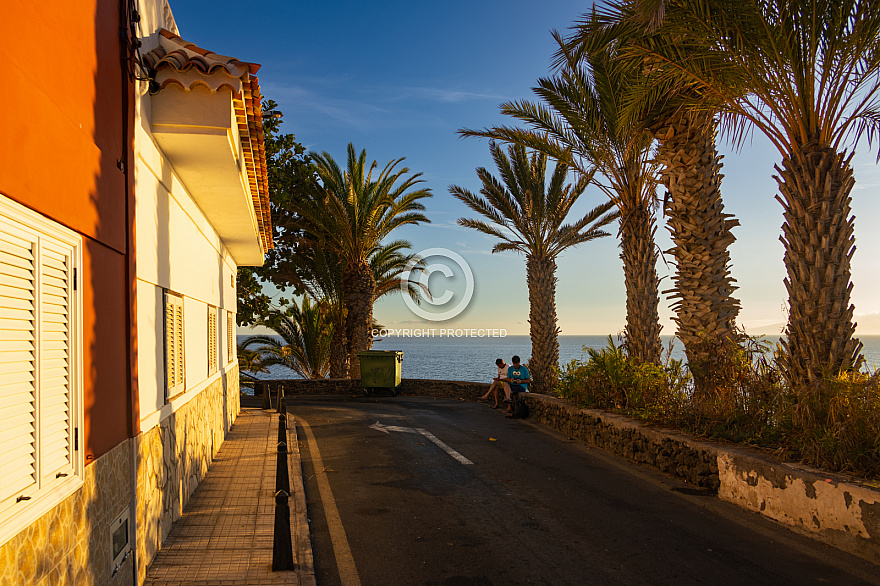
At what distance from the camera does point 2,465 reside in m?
2.89

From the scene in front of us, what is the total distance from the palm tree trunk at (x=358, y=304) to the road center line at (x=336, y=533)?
1551cm

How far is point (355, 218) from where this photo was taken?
80.8 ft

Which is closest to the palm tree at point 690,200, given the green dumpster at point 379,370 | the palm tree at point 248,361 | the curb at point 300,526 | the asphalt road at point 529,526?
the asphalt road at point 529,526

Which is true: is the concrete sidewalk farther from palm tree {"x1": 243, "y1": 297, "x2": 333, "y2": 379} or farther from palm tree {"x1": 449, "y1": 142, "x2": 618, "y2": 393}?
palm tree {"x1": 243, "y1": 297, "x2": 333, "y2": 379}

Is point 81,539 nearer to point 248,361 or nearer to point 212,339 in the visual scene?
point 212,339

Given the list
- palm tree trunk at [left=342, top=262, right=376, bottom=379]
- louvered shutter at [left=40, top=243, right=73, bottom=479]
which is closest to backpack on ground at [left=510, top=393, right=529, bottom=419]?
palm tree trunk at [left=342, top=262, right=376, bottom=379]

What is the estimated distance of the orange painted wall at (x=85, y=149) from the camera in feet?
9.74

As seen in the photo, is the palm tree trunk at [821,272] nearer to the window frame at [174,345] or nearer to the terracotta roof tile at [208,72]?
the terracotta roof tile at [208,72]

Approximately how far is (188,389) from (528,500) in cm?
483

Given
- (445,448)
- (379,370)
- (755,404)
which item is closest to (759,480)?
(755,404)

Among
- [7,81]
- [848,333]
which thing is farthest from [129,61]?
[848,333]

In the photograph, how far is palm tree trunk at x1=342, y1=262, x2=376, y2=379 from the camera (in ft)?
84.8

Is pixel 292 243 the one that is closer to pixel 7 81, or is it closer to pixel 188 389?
pixel 188 389

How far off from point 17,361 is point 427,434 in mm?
10207
